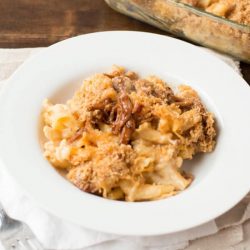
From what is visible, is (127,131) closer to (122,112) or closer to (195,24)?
(122,112)

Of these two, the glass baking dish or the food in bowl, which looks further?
the glass baking dish

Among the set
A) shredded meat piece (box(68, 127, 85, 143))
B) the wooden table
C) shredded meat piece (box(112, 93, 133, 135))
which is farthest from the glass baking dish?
shredded meat piece (box(68, 127, 85, 143))


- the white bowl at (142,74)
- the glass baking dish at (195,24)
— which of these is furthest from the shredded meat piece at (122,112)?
the glass baking dish at (195,24)

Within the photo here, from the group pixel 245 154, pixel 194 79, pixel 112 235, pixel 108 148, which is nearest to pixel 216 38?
pixel 194 79

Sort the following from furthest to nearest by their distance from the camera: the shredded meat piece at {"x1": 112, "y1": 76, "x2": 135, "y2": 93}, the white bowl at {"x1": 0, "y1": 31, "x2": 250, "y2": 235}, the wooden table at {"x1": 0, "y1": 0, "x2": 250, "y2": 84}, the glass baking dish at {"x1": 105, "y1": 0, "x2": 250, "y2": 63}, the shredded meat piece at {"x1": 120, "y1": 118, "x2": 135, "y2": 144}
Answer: the wooden table at {"x1": 0, "y1": 0, "x2": 250, "y2": 84}, the glass baking dish at {"x1": 105, "y1": 0, "x2": 250, "y2": 63}, the shredded meat piece at {"x1": 112, "y1": 76, "x2": 135, "y2": 93}, the shredded meat piece at {"x1": 120, "y1": 118, "x2": 135, "y2": 144}, the white bowl at {"x1": 0, "y1": 31, "x2": 250, "y2": 235}

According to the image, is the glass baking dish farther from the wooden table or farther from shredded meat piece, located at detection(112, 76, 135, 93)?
shredded meat piece, located at detection(112, 76, 135, 93)

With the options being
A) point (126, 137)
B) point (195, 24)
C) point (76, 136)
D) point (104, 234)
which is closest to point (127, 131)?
point (126, 137)
